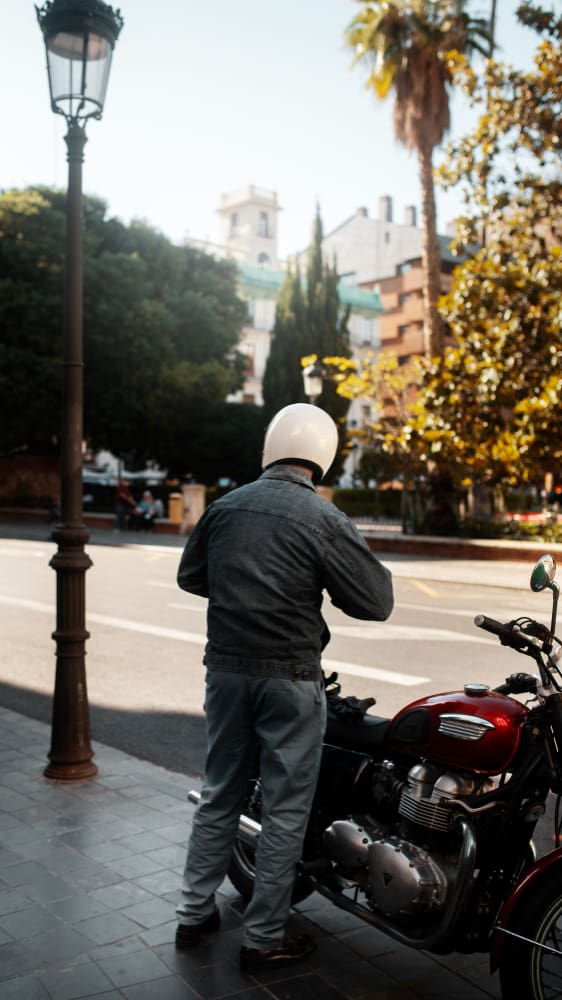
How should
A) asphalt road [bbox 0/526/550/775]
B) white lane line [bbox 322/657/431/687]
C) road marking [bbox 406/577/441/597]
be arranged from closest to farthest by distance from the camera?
asphalt road [bbox 0/526/550/775] → white lane line [bbox 322/657/431/687] → road marking [bbox 406/577/441/597]

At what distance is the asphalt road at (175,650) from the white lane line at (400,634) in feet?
0.04

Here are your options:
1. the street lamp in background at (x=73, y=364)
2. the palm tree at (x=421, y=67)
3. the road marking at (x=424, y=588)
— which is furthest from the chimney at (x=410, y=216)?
the street lamp in background at (x=73, y=364)

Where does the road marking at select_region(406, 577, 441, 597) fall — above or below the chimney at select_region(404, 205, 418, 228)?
below

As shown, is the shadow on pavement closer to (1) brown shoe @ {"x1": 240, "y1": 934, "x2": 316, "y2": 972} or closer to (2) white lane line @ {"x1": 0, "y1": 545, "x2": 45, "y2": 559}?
(1) brown shoe @ {"x1": 240, "y1": 934, "x2": 316, "y2": 972}

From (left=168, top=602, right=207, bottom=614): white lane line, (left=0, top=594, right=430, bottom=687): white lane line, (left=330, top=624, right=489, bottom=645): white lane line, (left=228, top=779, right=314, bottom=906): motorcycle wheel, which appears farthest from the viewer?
(left=168, top=602, right=207, bottom=614): white lane line

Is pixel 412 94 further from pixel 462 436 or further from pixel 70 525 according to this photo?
pixel 70 525

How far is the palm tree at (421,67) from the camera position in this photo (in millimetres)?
22688

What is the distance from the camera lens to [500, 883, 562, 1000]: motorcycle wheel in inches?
102

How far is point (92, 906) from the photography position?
3.57 metres

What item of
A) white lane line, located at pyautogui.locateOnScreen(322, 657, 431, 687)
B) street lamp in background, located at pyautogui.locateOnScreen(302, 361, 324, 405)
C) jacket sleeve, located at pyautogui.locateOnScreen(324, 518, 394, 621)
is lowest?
white lane line, located at pyautogui.locateOnScreen(322, 657, 431, 687)

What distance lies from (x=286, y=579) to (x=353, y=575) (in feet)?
0.68

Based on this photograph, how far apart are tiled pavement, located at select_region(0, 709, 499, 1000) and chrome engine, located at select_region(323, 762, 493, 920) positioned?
1.24 feet

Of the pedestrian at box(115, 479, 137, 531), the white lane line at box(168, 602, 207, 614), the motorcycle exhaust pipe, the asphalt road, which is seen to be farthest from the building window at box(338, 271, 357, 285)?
the motorcycle exhaust pipe

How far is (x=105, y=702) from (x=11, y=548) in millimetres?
15896
